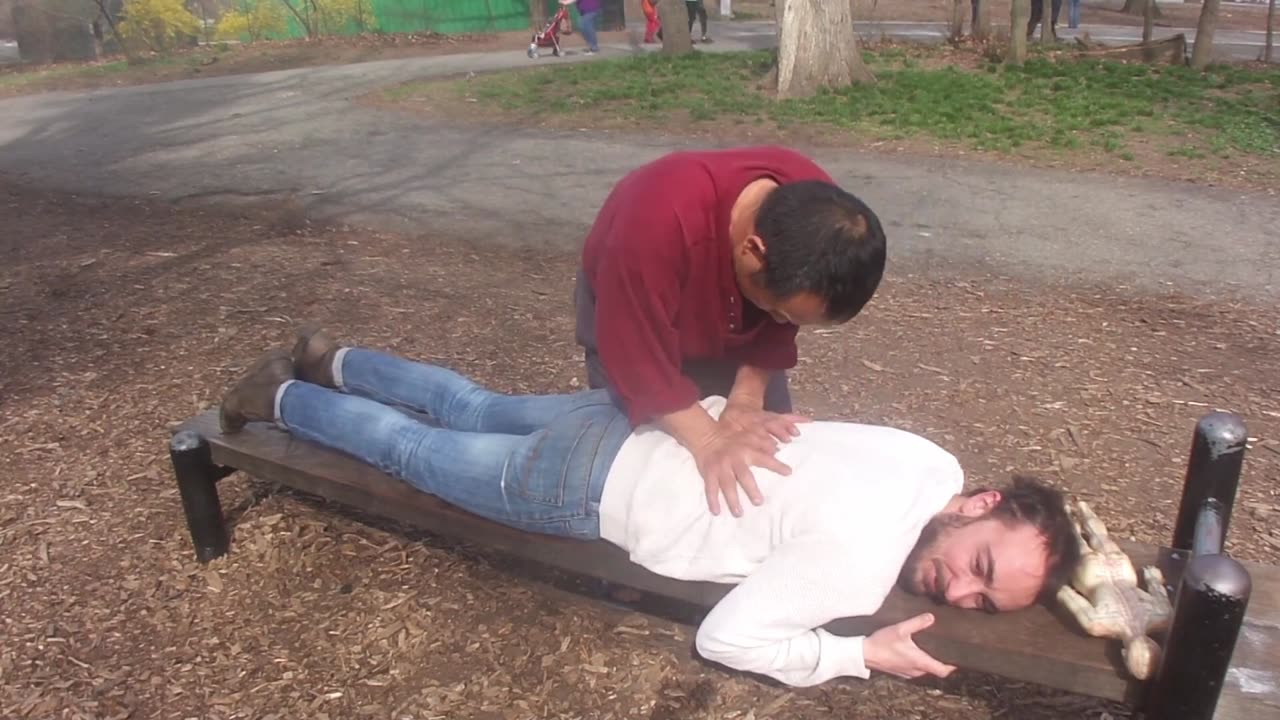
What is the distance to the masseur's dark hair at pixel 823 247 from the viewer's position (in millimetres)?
2021

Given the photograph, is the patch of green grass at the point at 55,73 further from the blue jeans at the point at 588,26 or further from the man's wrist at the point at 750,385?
the man's wrist at the point at 750,385

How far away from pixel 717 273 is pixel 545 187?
5675mm

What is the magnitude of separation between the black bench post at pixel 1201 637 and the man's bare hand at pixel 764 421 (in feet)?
2.89

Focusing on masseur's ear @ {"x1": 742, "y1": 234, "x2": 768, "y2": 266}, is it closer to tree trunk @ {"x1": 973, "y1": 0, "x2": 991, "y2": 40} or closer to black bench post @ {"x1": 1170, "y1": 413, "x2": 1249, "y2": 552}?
black bench post @ {"x1": 1170, "y1": 413, "x2": 1249, "y2": 552}

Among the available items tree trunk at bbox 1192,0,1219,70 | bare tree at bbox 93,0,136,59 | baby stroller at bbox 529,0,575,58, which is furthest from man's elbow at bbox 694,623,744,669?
bare tree at bbox 93,0,136,59

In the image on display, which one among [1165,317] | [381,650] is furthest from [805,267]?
[1165,317]

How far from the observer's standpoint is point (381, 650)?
271 cm

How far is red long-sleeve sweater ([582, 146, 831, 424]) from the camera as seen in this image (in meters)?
2.24

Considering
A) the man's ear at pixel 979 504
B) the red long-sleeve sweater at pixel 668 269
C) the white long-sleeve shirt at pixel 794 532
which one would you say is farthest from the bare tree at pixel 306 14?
the man's ear at pixel 979 504

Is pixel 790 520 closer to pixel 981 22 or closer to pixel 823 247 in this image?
pixel 823 247

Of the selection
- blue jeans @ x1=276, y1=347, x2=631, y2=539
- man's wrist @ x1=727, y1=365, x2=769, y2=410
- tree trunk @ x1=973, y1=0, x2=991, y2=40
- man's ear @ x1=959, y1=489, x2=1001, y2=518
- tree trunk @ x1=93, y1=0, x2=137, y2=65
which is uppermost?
tree trunk @ x1=93, y1=0, x2=137, y2=65

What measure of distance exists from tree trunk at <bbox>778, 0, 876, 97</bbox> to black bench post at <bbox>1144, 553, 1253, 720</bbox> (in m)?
9.85

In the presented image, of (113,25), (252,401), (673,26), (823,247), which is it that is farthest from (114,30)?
(823,247)

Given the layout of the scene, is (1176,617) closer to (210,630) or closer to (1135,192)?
(210,630)
